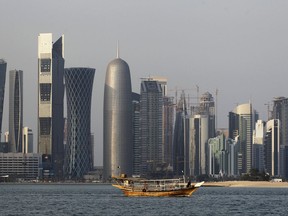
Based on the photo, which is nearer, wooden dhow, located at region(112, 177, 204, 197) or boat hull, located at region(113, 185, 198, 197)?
boat hull, located at region(113, 185, 198, 197)

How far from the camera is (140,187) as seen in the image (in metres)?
192

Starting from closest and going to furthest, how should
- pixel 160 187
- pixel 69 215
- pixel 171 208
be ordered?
pixel 69 215
pixel 171 208
pixel 160 187

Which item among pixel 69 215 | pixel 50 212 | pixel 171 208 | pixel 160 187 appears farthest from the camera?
pixel 160 187

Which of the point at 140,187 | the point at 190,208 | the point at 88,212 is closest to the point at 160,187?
the point at 140,187

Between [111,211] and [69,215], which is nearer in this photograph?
[69,215]

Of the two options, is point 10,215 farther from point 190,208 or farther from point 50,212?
point 190,208

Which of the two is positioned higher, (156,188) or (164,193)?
(156,188)

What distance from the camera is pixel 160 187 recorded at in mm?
189625

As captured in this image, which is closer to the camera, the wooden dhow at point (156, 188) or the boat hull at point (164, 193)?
the boat hull at point (164, 193)

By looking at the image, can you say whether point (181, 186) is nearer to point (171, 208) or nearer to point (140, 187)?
point (140, 187)

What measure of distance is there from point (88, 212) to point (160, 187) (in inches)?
2352

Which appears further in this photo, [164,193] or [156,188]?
[156,188]

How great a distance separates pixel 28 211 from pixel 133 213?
54.9 feet

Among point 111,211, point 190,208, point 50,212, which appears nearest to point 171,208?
point 190,208
